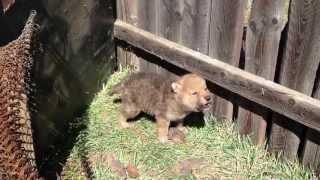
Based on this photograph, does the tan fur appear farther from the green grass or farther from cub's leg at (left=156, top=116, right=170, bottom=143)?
the green grass

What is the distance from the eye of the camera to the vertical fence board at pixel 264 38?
4.69m

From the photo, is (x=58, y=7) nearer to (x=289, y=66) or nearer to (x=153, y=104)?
(x=153, y=104)

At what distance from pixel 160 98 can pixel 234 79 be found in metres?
0.87

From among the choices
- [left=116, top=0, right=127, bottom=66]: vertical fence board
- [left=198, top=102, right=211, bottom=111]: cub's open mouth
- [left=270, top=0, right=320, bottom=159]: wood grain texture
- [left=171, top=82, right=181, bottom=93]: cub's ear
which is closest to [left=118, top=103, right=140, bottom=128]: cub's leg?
[left=171, top=82, right=181, bottom=93]: cub's ear

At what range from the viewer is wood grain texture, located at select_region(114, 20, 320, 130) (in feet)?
15.6

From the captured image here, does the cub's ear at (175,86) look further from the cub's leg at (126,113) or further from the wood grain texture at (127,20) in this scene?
the wood grain texture at (127,20)

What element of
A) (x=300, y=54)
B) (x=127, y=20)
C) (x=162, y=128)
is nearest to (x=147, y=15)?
(x=127, y=20)

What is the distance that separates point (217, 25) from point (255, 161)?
1.44m

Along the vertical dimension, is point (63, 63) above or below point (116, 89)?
above

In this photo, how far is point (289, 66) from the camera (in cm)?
484

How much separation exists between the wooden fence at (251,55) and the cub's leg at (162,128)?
56 centimetres

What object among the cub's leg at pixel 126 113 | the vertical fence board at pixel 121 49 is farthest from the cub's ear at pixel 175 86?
the vertical fence board at pixel 121 49

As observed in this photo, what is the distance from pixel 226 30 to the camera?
17.0 ft

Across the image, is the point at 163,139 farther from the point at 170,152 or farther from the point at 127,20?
the point at 127,20
